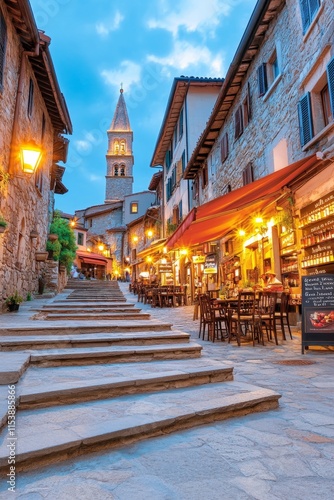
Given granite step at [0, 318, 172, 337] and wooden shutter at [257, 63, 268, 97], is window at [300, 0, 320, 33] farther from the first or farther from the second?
granite step at [0, 318, 172, 337]

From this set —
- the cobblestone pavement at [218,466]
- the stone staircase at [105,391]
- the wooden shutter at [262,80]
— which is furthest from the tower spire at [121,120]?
the cobblestone pavement at [218,466]

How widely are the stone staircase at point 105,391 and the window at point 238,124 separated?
29.3ft

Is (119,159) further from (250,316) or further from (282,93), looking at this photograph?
(250,316)

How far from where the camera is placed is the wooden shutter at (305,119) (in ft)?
24.9

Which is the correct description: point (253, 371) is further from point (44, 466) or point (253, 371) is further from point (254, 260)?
point (254, 260)

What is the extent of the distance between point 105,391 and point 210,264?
41.0 feet

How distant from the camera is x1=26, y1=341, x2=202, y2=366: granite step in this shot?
13.0ft

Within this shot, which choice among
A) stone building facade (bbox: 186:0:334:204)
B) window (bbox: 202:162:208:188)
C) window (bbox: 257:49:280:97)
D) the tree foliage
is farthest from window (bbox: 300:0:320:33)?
the tree foliage

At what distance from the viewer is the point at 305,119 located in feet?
25.4

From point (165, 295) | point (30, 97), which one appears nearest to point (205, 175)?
point (165, 295)

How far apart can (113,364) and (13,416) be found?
177 centimetres

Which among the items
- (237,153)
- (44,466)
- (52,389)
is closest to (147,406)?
(52,389)

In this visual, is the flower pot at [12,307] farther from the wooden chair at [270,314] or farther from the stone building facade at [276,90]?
the stone building facade at [276,90]

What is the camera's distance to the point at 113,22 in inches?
4382
